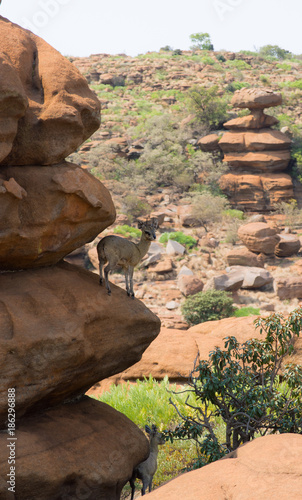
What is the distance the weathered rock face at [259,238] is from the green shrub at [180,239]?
3077 mm

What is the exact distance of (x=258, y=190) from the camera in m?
35.4

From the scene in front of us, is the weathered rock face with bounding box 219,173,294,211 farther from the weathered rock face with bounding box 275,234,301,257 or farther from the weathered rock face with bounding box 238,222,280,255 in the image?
the weathered rock face with bounding box 238,222,280,255

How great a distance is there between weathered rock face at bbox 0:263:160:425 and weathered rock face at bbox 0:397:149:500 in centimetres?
32

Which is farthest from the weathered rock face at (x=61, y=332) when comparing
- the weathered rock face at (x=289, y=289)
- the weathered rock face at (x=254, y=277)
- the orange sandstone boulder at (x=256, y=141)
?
the orange sandstone boulder at (x=256, y=141)

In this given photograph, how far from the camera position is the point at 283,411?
7266 mm

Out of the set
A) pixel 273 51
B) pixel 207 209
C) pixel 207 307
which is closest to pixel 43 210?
pixel 207 307

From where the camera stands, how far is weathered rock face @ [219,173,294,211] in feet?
115

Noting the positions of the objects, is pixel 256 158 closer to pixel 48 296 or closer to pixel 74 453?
pixel 48 296

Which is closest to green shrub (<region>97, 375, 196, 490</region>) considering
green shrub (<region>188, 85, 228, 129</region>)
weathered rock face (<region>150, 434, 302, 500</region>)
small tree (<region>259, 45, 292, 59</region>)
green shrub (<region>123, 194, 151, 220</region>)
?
weathered rock face (<region>150, 434, 302, 500</region>)

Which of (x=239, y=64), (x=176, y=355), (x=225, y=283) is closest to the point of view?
(x=176, y=355)

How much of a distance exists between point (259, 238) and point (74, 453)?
21.3 metres

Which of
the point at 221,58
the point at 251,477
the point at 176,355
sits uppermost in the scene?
the point at 221,58

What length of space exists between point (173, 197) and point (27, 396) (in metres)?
30.8

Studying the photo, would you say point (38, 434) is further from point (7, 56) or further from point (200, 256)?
point (200, 256)
